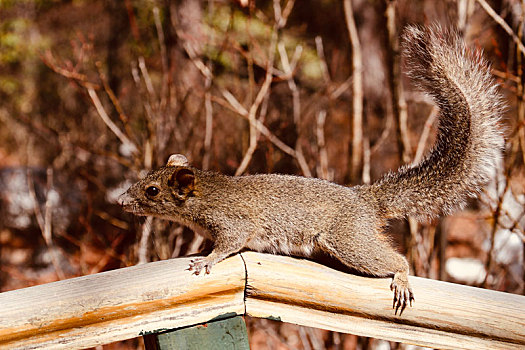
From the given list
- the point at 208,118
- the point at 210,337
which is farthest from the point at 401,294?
the point at 208,118

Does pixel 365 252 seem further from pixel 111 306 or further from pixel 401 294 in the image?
pixel 111 306

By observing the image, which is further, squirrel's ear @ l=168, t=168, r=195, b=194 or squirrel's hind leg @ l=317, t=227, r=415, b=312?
squirrel's ear @ l=168, t=168, r=195, b=194

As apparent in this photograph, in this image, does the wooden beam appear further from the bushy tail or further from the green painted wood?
the bushy tail

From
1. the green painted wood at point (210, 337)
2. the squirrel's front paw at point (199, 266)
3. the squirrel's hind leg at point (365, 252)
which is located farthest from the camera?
the squirrel's hind leg at point (365, 252)

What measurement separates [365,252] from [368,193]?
0.36 metres

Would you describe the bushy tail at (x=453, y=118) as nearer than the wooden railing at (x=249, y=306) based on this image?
No

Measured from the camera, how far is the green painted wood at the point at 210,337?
152 cm

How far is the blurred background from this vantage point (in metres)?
3.43

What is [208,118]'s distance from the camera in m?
3.34

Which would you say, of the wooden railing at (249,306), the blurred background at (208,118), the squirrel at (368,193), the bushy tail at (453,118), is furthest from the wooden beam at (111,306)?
the blurred background at (208,118)

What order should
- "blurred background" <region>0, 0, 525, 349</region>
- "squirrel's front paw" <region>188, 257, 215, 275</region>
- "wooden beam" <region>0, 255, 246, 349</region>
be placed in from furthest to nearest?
"blurred background" <region>0, 0, 525, 349</region> < "squirrel's front paw" <region>188, 257, 215, 275</region> < "wooden beam" <region>0, 255, 246, 349</region>

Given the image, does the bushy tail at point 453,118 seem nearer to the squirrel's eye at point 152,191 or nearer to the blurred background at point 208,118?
the blurred background at point 208,118

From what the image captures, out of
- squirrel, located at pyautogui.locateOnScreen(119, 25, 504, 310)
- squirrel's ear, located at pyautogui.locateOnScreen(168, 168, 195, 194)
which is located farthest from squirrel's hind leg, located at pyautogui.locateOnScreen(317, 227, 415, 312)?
squirrel's ear, located at pyautogui.locateOnScreen(168, 168, 195, 194)

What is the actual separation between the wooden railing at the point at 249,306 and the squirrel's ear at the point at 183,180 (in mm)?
783
